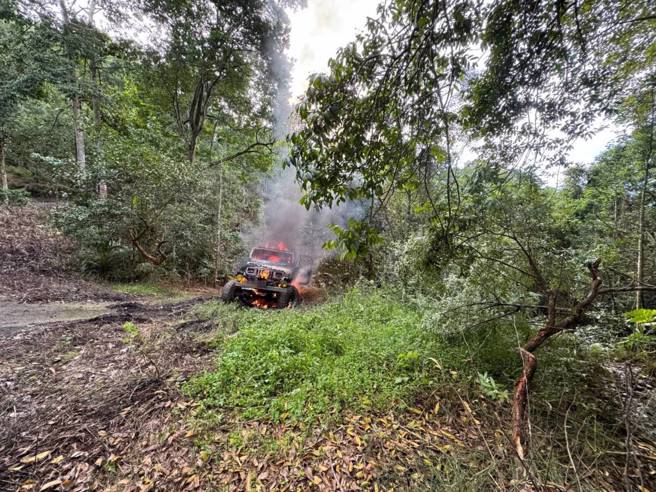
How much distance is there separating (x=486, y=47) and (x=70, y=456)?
16.5ft

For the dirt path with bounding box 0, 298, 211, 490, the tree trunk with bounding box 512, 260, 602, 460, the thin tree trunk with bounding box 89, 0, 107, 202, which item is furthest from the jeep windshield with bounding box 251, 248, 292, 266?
the tree trunk with bounding box 512, 260, 602, 460

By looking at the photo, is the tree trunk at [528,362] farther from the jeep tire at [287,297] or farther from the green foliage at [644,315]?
the jeep tire at [287,297]

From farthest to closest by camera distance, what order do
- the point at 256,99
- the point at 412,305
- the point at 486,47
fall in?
the point at 256,99, the point at 412,305, the point at 486,47

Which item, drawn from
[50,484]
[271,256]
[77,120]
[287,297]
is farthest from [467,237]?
[77,120]

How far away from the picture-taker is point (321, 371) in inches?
125

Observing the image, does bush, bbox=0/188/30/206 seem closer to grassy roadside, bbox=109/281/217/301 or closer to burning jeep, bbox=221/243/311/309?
grassy roadside, bbox=109/281/217/301

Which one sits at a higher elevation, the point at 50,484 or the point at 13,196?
the point at 13,196

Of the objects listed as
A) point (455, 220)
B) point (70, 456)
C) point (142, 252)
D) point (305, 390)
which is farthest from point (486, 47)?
point (142, 252)

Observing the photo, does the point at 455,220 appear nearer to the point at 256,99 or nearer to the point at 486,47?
the point at 486,47

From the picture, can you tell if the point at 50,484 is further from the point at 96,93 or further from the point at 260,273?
the point at 96,93

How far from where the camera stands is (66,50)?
857 cm

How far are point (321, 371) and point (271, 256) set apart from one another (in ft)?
19.3

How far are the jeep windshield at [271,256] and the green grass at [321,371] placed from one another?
14.2ft

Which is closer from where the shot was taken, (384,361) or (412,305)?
(384,361)
